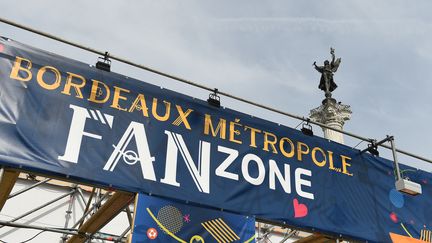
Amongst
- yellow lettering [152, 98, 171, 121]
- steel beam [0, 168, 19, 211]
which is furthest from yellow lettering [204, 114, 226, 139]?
steel beam [0, 168, 19, 211]

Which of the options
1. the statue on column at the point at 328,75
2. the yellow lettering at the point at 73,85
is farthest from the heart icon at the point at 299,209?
the statue on column at the point at 328,75

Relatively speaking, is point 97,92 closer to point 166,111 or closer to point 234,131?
point 166,111

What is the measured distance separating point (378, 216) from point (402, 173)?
54.2 inches

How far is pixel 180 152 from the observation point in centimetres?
680

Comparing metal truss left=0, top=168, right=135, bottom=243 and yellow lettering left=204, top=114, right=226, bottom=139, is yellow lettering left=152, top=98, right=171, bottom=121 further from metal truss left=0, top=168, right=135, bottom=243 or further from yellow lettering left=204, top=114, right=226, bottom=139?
metal truss left=0, top=168, right=135, bottom=243

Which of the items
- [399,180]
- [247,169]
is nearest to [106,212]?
[247,169]

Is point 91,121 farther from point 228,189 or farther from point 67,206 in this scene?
point 67,206

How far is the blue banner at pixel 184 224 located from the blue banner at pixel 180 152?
0.59ft

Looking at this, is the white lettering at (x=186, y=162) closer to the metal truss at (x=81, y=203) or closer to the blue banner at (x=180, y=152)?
the blue banner at (x=180, y=152)

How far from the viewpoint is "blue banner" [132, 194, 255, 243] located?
586cm

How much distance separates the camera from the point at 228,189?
691cm

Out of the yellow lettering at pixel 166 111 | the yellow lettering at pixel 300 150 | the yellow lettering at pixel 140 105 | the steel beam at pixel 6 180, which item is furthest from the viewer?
the yellow lettering at pixel 300 150

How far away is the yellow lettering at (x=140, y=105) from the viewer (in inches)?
269

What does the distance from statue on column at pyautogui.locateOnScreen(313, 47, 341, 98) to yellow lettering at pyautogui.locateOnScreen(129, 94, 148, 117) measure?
1029 centimetres
